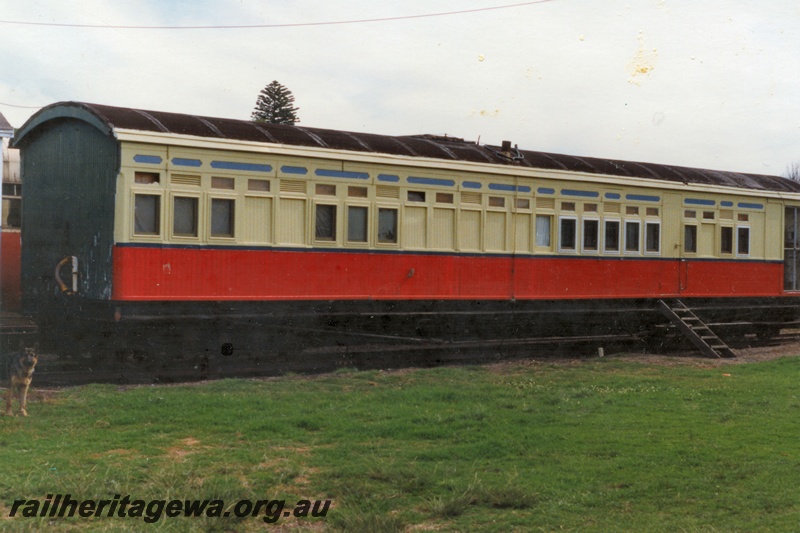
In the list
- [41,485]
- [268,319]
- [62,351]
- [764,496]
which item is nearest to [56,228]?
[62,351]

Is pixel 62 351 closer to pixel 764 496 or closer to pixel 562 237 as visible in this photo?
pixel 562 237

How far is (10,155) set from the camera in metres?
17.2

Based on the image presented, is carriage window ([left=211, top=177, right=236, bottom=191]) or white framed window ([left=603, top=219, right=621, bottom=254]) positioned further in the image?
white framed window ([left=603, top=219, right=621, bottom=254])

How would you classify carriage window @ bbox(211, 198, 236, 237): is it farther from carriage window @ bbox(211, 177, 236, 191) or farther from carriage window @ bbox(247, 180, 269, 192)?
carriage window @ bbox(247, 180, 269, 192)

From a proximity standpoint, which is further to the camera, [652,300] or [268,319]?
[652,300]

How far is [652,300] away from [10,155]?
1213 centimetres

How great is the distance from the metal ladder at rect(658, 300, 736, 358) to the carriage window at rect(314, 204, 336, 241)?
748cm

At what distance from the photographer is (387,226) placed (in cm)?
1466

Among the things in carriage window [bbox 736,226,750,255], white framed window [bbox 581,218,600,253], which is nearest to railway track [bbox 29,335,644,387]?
white framed window [bbox 581,218,600,253]

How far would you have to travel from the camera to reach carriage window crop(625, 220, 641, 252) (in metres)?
18.0

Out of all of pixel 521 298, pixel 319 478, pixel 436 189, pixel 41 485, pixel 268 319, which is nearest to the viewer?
Answer: pixel 41 485

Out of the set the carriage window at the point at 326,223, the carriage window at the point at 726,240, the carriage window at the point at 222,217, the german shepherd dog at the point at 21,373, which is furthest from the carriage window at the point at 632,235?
the german shepherd dog at the point at 21,373

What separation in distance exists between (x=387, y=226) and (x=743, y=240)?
9.09 meters

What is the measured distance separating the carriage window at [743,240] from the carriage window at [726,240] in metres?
0.17
